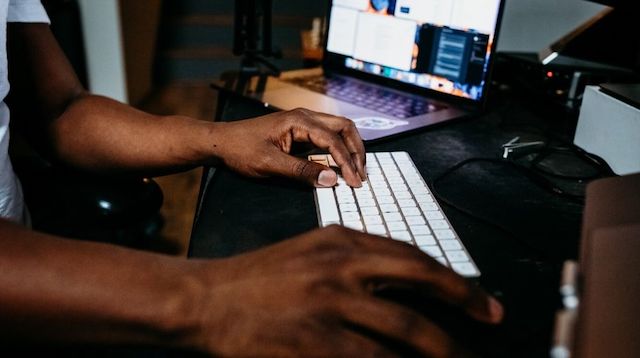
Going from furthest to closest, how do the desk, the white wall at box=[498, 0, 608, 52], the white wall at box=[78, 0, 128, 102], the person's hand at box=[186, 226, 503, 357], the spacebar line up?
the white wall at box=[78, 0, 128, 102] < the white wall at box=[498, 0, 608, 52] < the spacebar < the desk < the person's hand at box=[186, 226, 503, 357]

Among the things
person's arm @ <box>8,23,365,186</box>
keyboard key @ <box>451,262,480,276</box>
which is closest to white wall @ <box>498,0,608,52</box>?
person's arm @ <box>8,23,365,186</box>

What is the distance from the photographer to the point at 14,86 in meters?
0.87

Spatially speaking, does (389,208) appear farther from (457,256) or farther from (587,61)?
(587,61)

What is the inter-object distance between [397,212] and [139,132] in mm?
457

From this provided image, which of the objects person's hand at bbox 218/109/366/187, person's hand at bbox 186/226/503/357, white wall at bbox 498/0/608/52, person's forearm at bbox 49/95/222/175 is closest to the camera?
Result: person's hand at bbox 186/226/503/357

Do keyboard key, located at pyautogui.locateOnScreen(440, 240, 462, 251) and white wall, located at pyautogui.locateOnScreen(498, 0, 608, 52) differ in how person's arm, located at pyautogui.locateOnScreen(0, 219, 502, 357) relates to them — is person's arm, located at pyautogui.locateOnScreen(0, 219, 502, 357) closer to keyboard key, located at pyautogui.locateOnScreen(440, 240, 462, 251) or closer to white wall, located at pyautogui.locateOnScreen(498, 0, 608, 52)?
keyboard key, located at pyautogui.locateOnScreen(440, 240, 462, 251)

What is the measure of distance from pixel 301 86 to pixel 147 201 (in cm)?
49

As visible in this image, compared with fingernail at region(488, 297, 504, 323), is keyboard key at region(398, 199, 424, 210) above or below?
above

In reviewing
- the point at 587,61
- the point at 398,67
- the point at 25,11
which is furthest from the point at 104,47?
the point at 587,61

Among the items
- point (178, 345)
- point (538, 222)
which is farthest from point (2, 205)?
point (538, 222)

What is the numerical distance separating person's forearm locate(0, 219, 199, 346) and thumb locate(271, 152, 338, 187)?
265 millimetres

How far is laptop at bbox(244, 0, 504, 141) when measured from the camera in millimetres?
984

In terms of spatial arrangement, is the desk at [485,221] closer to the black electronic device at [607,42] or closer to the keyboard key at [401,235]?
the keyboard key at [401,235]

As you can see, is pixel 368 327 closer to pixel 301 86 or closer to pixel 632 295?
pixel 632 295
